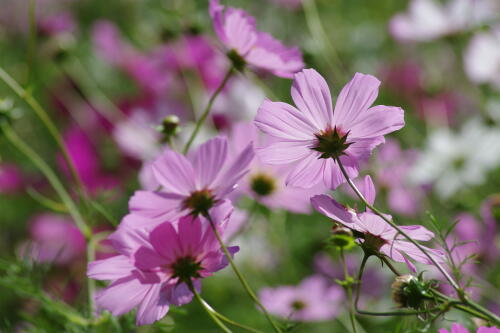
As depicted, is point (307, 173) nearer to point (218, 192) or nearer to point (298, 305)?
point (218, 192)

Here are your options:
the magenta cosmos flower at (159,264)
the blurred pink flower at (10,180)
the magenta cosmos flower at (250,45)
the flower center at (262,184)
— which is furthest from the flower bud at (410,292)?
the blurred pink flower at (10,180)

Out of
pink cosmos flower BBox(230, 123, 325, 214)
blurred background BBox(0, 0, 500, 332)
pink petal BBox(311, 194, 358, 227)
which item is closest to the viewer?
pink petal BBox(311, 194, 358, 227)

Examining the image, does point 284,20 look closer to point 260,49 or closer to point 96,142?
point 96,142

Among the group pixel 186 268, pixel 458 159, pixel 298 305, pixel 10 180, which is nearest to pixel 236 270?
pixel 186 268

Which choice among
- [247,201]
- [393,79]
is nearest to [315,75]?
[247,201]

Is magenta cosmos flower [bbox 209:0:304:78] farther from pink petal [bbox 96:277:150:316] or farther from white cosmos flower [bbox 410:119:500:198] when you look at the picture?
white cosmos flower [bbox 410:119:500:198]

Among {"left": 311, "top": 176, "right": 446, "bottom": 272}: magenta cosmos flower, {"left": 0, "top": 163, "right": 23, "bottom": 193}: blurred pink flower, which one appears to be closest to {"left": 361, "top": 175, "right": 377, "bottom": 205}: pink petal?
{"left": 311, "top": 176, "right": 446, "bottom": 272}: magenta cosmos flower

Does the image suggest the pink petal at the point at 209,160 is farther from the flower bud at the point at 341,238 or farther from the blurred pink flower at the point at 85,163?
the blurred pink flower at the point at 85,163
